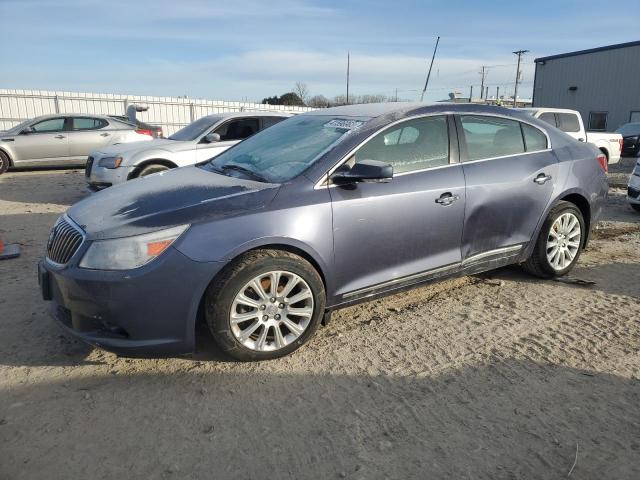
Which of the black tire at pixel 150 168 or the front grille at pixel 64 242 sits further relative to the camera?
the black tire at pixel 150 168

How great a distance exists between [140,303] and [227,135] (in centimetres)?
607

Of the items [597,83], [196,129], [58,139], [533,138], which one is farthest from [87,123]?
[597,83]

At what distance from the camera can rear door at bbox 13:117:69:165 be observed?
12.2 metres

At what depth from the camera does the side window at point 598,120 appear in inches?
1180

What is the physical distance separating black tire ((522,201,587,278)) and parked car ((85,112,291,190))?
499 cm

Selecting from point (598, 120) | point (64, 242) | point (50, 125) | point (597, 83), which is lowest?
point (64, 242)

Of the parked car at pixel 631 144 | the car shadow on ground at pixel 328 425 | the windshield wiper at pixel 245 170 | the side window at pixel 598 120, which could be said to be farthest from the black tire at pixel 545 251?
the side window at pixel 598 120

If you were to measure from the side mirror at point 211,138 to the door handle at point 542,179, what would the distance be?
5135 millimetres

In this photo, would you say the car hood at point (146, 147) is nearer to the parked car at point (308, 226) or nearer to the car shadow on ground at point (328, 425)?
the parked car at point (308, 226)

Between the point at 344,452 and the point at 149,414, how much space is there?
42.5 inches

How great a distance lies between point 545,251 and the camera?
4.56 m

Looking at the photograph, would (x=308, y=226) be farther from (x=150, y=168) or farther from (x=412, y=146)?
(x=150, y=168)

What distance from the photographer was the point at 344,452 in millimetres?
2410

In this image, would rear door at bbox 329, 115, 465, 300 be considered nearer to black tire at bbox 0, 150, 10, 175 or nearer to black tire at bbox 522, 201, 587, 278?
black tire at bbox 522, 201, 587, 278
